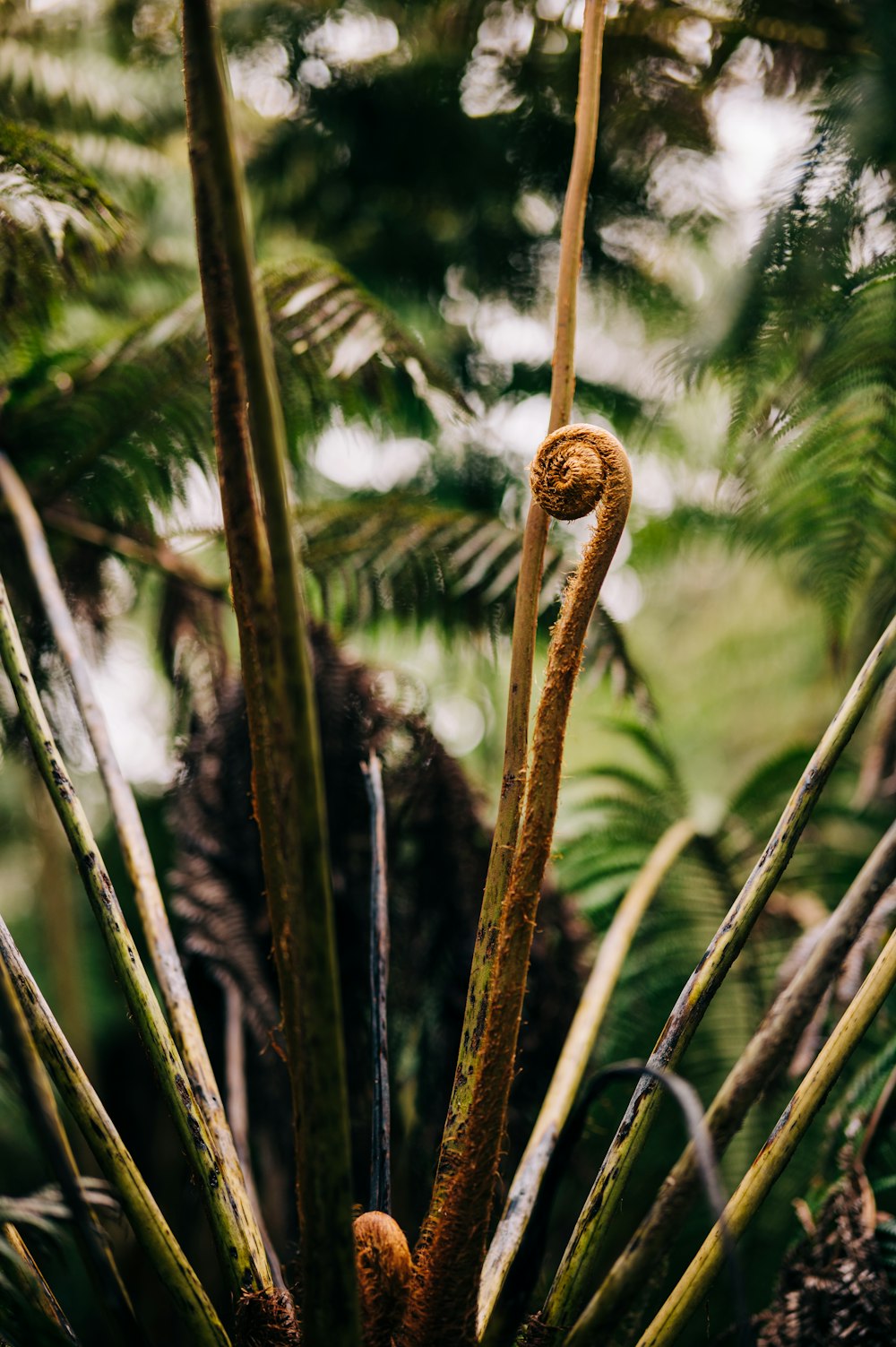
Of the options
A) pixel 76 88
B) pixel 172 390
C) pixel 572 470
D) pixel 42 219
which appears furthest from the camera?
pixel 76 88

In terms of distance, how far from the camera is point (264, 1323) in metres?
0.62

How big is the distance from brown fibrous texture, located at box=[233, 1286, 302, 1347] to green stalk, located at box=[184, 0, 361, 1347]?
0.11 metres

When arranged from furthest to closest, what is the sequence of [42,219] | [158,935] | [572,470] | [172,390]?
[172,390], [42,219], [158,935], [572,470]

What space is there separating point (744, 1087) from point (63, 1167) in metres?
0.39

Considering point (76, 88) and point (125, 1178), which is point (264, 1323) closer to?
point (125, 1178)

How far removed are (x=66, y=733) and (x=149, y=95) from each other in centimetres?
150

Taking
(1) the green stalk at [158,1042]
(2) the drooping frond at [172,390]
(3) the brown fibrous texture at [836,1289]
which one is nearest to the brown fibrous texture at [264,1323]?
(1) the green stalk at [158,1042]

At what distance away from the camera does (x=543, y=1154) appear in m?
0.74

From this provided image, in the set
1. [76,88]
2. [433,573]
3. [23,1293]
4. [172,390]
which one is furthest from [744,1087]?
[76,88]

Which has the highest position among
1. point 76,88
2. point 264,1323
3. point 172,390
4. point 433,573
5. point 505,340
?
point 76,88

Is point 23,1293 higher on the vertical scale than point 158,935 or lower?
lower

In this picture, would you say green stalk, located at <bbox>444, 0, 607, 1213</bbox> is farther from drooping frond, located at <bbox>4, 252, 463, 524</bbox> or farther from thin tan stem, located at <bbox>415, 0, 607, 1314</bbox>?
drooping frond, located at <bbox>4, 252, 463, 524</bbox>

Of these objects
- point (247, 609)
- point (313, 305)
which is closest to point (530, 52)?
point (313, 305)

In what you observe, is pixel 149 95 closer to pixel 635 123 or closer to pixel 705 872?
pixel 635 123
